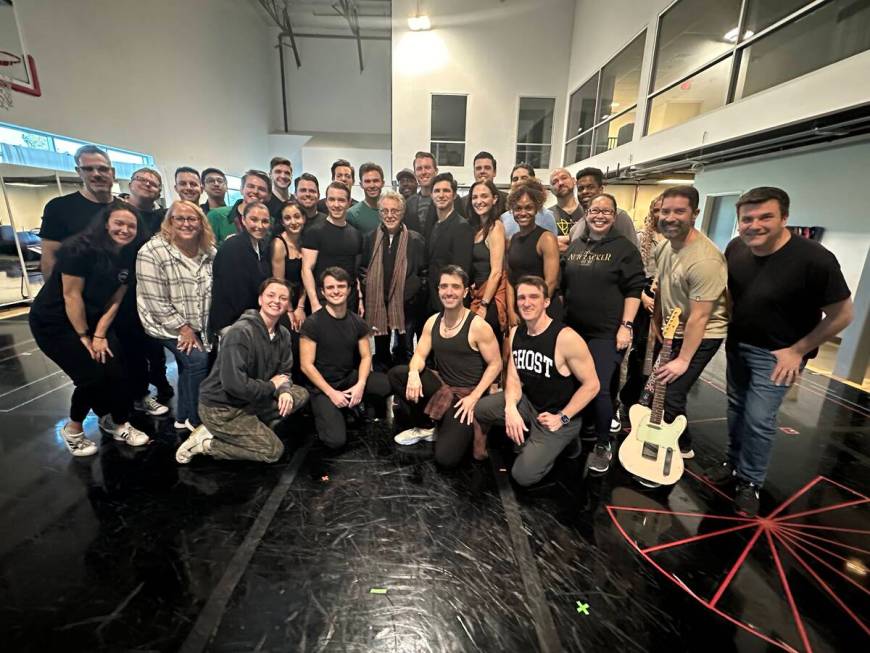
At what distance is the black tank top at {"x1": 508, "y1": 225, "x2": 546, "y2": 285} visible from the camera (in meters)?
2.54

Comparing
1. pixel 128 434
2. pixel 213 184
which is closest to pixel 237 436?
pixel 128 434

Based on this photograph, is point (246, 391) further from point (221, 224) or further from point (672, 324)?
point (672, 324)

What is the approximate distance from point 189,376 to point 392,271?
149 cm

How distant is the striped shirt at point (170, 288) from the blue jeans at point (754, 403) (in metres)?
3.04

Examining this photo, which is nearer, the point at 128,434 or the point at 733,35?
the point at 128,434

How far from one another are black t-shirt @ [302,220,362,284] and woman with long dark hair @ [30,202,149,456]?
40.3 inches

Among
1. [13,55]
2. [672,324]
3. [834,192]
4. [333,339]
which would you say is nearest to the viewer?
[672,324]

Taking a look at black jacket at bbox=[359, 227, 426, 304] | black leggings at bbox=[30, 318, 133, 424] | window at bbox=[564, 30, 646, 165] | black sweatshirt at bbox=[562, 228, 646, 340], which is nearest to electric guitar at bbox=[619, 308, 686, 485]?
black sweatshirt at bbox=[562, 228, 646, 340]

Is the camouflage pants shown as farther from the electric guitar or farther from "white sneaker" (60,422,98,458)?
the electric guitar

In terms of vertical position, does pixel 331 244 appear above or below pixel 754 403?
above

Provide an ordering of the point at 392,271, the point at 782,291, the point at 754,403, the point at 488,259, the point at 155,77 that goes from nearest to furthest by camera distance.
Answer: the point at 782,291 < the point at 754,403 < the point at 488,259 < the point at 392,271 < the point at 155,77

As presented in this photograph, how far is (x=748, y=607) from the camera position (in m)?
1.57

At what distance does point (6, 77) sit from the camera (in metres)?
4.78

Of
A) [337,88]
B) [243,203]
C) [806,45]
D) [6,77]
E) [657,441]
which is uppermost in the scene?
[337,88]
